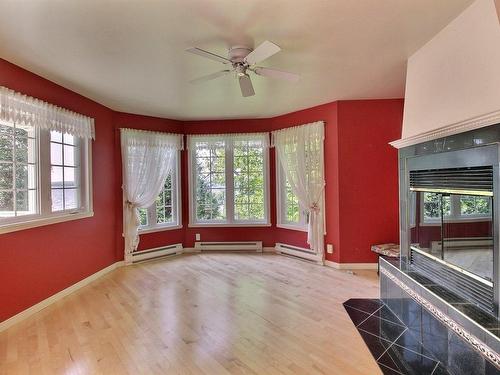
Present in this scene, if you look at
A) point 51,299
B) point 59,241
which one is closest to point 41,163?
point 59,241

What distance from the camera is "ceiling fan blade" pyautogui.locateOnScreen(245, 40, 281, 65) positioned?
1.96m

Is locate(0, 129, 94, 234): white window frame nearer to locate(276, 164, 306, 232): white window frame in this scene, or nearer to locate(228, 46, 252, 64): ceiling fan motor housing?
locate(228, 46, 252, 64): ceiling fan motor housing

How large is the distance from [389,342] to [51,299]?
342 cm

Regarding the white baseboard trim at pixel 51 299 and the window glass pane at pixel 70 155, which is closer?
the white baseboard trim at pixel 51 299

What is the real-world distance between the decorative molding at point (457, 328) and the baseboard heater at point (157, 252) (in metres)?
3.65

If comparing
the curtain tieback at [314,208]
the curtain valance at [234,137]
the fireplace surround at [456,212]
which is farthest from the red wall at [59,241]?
the fireplace surround at [456,212]

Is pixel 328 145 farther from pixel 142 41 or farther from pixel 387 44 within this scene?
pixel 142 41

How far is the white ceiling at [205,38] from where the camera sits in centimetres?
189

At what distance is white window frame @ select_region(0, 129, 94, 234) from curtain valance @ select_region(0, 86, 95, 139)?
0.44 feet

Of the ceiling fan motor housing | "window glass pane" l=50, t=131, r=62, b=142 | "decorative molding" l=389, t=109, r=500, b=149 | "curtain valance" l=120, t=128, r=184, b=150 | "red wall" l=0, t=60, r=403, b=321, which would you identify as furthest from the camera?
"curtain valance" l=120, t=128, r=184, b=150

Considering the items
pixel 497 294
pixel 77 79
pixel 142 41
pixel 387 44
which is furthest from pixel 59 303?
pixel 387 44

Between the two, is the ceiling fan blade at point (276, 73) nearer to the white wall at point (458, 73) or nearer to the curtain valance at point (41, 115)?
the white wall at point (458, 73)

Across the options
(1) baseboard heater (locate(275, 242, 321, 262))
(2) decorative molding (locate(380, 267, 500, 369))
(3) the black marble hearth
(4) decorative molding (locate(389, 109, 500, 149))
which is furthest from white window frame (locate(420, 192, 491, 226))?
(1) baseboard heater (locate(275, 242, 321, 262))

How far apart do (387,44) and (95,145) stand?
12.3ft
